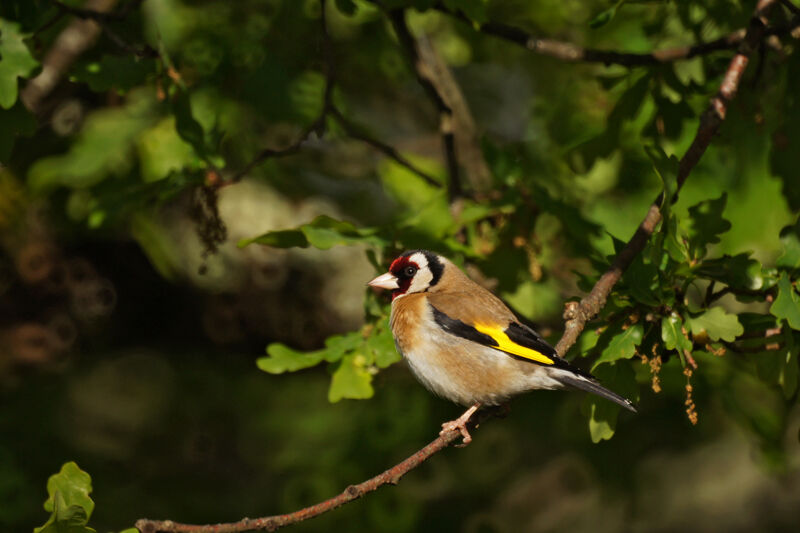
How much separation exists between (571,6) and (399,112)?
211cm

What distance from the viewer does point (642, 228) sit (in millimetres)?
3488

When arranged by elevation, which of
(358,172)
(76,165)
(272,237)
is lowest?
(358,172)

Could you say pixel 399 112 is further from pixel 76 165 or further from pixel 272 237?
pixel 272 237

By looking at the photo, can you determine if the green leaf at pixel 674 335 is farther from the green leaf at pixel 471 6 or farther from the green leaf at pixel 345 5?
the green leaf at pixel 345 5

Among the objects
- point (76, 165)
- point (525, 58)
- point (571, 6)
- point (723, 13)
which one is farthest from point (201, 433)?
point (723, 13)

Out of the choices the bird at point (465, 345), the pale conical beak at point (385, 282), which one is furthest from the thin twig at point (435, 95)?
the pale conical beak at point (385, 282)

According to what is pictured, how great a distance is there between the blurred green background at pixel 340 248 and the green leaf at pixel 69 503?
136 centimetres

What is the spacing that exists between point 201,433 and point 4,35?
5.03 meters

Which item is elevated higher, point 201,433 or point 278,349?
point 278,349

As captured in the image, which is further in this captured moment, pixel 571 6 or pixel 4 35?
pixel 571 6

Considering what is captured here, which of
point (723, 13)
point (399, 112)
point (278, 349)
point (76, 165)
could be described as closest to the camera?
point (278, 349)

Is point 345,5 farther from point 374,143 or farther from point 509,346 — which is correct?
point 509,346

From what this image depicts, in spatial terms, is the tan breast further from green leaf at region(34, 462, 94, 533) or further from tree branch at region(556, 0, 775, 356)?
green leaf at region(34, 462, 94, 533)

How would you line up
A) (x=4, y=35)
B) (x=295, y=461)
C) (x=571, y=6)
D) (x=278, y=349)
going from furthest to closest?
(x=295, y=461) < (x=571, y=6) < (x=278, y=349) < (x=4, y=35)
